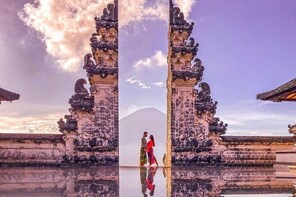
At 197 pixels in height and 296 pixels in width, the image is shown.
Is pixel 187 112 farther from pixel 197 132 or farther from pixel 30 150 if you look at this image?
pixel 30 150

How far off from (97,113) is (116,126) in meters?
0.98

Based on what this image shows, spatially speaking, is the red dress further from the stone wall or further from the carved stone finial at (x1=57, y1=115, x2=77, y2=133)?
the stone wall

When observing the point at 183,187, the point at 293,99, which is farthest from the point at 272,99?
the point at 183,187

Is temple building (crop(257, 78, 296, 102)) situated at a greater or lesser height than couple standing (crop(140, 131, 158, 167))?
greater

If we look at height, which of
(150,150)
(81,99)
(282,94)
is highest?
(81,99)

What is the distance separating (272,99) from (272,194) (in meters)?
5.51

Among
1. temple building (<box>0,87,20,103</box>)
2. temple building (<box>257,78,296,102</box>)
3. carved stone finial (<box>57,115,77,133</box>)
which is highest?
temple building (<box>0,87,20,103</box>)

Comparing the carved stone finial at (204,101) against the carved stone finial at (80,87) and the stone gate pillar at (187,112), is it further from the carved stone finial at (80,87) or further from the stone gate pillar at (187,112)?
the carved stone finial at (80,87)

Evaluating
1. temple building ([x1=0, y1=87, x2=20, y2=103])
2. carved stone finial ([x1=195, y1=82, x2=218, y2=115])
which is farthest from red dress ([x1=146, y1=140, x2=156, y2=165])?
temple building ([x1=0, y1=87, x2=20, y2=103])

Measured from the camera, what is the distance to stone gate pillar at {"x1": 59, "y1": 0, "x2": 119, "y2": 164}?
19469 mm

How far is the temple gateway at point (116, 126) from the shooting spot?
19297 mm

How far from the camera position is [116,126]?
65.0 ft

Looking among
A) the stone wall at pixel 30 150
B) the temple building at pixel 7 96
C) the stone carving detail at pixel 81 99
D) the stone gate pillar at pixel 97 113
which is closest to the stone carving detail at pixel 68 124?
the stone gate pillar at pixel 97 113

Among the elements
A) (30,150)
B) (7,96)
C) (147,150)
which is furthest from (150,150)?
(7,96)
